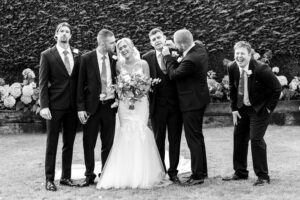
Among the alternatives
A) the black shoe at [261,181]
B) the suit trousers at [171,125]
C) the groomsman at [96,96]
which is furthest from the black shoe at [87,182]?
the black shoe at [261,181]

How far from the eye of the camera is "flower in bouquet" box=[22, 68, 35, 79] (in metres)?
10.6

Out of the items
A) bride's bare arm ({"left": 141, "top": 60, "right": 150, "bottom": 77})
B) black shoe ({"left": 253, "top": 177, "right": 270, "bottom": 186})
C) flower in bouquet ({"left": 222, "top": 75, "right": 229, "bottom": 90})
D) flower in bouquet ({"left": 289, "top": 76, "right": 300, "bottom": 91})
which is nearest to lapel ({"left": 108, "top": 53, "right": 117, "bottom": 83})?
bride's bare arm ({"left": 141, "top": 60, "right": 150, "bottom": 77})

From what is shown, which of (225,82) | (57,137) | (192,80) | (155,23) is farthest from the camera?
(155,23)

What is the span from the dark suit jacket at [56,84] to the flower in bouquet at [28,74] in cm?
466

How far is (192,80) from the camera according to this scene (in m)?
6.08

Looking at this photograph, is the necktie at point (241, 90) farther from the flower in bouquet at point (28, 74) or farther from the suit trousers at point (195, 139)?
the flower in bouquet at point (28, 74)

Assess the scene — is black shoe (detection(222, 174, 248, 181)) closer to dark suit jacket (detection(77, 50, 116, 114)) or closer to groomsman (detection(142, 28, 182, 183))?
groomsman (detection(142, 28, 182, 183))

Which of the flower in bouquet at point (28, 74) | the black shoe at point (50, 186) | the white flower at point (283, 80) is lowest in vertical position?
the black shoe at point (50, 186)

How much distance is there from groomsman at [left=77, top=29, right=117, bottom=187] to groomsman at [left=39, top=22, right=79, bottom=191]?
132 millimetres

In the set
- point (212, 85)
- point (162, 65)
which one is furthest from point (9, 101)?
point (162, 65)

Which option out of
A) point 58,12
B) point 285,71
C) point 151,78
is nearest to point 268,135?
point 285,71

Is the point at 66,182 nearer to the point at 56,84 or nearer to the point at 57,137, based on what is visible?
the point at 57,137

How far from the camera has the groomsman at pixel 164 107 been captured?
20.4ft

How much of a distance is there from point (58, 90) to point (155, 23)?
16.7ft
